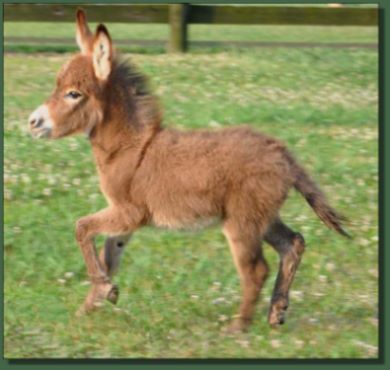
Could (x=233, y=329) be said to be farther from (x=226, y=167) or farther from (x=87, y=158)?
(x=87, y=158)

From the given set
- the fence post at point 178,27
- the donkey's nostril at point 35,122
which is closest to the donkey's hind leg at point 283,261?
the donkey's nostril at point 35,122

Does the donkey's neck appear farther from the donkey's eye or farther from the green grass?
the green grass

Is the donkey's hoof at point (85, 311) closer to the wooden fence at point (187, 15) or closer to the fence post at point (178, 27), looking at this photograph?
the wooden fence at point (187, 15)

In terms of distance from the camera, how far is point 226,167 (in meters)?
6.13

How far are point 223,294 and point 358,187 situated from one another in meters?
2.79

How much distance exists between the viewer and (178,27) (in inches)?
626

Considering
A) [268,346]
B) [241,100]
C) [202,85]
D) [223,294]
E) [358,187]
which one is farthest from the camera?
[202,85]

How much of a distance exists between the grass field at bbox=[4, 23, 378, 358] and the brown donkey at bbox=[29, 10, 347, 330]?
0.88 feet

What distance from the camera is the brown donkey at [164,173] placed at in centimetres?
610

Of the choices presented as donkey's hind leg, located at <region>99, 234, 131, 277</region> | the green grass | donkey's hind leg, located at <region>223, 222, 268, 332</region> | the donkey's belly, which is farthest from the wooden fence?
donkey's hind leg, located at <region>223, 222, 268, 332</region>

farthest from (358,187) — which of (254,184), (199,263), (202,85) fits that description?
(202,85)

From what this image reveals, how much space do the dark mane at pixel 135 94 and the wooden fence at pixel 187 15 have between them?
754 cm

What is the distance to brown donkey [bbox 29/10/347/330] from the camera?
6.10 m

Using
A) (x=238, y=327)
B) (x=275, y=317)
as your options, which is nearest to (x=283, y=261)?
(x=275, y=317)
